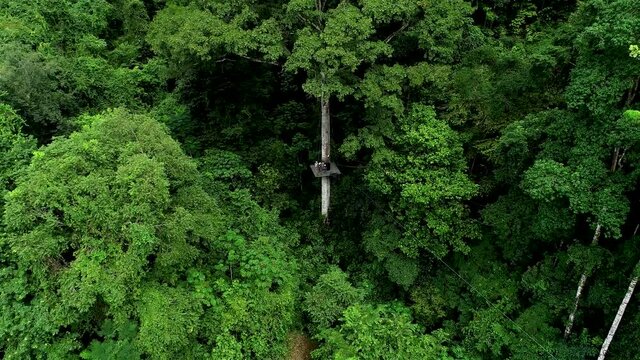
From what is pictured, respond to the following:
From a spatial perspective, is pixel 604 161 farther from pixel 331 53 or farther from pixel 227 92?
pixel 227 92

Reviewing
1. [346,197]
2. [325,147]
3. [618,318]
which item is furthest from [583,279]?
[325,147]

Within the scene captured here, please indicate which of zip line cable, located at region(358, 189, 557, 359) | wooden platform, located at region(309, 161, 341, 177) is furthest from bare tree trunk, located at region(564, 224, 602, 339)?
wooden platform, located at region(309, 161, 341, 177)

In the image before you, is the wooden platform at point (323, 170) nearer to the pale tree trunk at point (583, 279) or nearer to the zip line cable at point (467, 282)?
the zip line cable at point (467, 282)

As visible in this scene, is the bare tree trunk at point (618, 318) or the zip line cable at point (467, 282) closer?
the bare tree trunk at point (618, 318)

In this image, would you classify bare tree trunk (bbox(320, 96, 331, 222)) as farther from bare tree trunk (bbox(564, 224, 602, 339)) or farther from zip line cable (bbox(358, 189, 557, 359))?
bare tree trunk (bbox(564, 224, 602, 339))

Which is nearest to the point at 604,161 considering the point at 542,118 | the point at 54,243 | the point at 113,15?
the point at 542,118

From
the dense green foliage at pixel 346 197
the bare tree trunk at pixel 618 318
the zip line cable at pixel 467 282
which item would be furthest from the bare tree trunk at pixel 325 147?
the bare tree trunk at pixel 618 318
